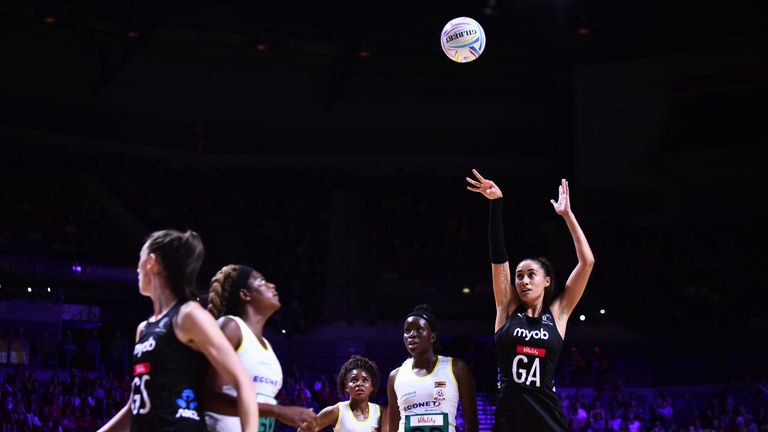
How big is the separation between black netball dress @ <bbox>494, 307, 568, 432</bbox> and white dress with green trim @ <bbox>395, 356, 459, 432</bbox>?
1.14 m

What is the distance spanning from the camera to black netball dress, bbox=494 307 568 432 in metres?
6.64

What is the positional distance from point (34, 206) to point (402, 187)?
458 inches

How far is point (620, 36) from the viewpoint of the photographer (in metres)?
29.0

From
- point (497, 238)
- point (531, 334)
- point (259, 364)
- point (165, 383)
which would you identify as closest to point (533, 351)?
point (531, 334)

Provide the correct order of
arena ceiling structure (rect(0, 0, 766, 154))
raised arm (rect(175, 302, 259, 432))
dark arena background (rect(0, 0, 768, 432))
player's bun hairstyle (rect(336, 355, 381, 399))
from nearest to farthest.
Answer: raised arm (rect(175, 302, 259, 432)), player's bun hairstyle (rect(336, 355, 381, 399)), dark arena background (rect(0, 0, 768, 432)), arena ceiling structure (rect(0, 0, 766, 154))

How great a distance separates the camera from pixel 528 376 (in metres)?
6.73

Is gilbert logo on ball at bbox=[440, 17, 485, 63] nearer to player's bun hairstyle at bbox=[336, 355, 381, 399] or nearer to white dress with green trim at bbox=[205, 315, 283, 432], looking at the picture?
player's bun hairstyle at bbox=[336, 355, 381, 399]

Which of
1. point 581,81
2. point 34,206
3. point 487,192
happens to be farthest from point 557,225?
point 487,192

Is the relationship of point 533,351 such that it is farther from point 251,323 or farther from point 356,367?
point 356,367

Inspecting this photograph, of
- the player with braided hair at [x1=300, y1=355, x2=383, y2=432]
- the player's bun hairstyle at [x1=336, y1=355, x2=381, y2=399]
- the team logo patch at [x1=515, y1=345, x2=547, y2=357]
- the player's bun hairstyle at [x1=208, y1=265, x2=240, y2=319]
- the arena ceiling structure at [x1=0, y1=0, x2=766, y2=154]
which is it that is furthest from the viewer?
the arena ceiling structure at [x1=0, y1=0, x2=766, y2=154]

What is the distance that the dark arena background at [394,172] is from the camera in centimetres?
2542

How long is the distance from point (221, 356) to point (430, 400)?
3.76 meters

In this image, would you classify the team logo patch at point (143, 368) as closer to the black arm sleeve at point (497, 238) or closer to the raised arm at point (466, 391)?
the black arm sleeve at point (497, 238)

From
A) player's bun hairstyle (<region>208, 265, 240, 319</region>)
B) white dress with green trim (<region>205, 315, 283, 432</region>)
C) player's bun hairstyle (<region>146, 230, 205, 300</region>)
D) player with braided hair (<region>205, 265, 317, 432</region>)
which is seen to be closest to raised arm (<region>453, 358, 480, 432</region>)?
player with braided hair (<region>205, 265, 317, 432</region>)
